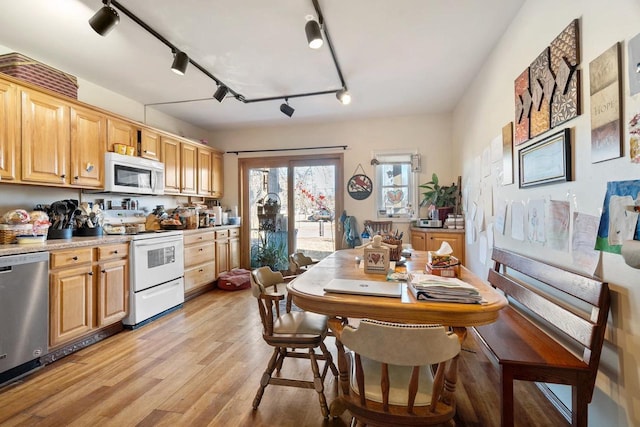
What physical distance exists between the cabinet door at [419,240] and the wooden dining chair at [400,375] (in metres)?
2.84

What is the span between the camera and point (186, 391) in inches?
77.7

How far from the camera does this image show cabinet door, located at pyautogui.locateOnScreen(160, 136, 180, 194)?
160 inches

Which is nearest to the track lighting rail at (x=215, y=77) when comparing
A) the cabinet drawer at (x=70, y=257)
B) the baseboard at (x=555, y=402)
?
the cabinet drawer at (x=70, y=257)

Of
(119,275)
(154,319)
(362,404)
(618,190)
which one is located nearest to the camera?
(362,404)

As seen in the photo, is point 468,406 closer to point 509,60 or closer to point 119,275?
point 509,60

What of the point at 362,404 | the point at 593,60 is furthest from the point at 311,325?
the point at 593,60

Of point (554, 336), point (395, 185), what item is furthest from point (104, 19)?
point (395, 185)

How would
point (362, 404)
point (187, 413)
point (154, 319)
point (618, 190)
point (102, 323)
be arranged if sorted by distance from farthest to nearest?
point (154, 319)
point (102, 323)
point (187, 413)
point (618, 190)
point (362, 404)

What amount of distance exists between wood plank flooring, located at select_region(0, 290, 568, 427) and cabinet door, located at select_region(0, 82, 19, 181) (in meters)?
1.59

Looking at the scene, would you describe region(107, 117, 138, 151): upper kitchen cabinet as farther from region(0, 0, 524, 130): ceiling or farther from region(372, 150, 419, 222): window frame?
region(372, 150, 419, 222): window frame

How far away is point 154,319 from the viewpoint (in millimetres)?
3299

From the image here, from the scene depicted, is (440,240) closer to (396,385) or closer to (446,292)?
(446,292)

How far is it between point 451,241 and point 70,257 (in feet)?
13.1

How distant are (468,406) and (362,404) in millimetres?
1059
